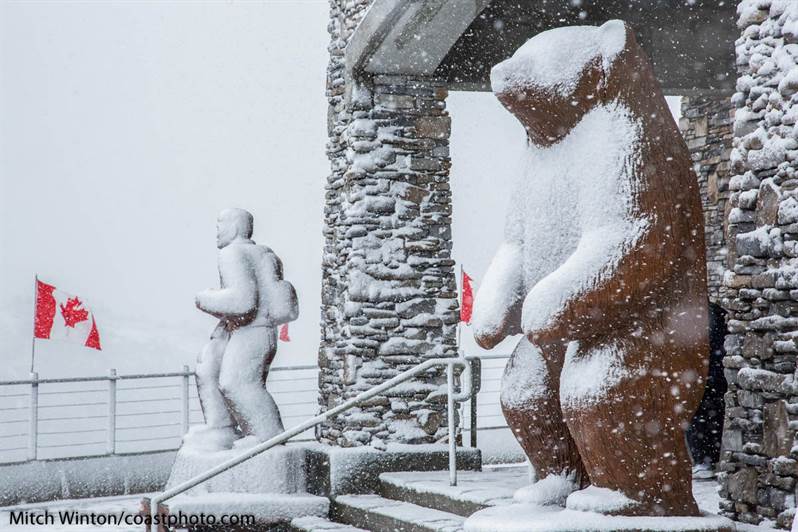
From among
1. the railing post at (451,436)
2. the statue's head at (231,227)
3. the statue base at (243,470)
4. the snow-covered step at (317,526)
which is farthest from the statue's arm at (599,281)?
the statue's head at (231,227)

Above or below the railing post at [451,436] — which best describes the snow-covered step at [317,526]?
below

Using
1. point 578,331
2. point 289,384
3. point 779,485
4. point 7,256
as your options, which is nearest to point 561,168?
point 578,331

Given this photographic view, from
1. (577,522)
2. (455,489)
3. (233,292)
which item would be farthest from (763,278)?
(233,292)

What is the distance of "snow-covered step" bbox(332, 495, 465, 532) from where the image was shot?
6.25 m

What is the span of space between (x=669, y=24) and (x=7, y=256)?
18.1 meters

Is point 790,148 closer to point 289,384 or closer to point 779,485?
point 779,485

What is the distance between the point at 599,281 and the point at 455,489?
10.4 ft

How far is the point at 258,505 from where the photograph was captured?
743 cm

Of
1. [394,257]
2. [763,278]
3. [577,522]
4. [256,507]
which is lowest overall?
[256,507]

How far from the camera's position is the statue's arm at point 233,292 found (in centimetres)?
755

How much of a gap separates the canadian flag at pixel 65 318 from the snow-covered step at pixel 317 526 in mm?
3871

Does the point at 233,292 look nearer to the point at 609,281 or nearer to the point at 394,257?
the point at 394,257

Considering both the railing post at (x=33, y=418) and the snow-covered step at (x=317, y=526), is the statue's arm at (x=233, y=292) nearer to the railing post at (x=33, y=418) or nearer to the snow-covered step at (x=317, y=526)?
the snow-covered step at (x=317, y=526)

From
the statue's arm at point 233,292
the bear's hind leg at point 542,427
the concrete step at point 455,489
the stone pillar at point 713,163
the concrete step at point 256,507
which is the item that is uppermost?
the stone pillar at point 713,163
